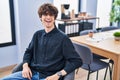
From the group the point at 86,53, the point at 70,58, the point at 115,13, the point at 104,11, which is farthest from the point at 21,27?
the point at 115,13

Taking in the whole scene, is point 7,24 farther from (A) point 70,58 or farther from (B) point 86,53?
(A) point 70,58

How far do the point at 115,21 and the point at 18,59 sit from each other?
2791mm

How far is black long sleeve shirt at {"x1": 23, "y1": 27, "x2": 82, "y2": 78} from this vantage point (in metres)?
1.68

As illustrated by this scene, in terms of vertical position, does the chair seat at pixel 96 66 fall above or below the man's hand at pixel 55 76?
below

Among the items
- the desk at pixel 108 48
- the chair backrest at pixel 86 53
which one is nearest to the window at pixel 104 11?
the desk at pixel 108 48

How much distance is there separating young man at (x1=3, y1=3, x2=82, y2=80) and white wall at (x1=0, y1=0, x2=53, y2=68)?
4.56 feet

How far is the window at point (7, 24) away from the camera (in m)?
3.10

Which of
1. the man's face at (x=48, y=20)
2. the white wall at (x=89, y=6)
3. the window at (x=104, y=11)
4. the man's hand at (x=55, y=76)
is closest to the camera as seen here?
the man's hand at (x=55, y=76)

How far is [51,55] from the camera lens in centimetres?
174

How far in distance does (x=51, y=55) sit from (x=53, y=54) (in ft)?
0.08

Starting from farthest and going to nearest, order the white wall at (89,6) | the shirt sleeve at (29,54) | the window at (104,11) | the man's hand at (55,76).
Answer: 1. the window at (104,11)
2. the white wall at (89,6)
3. the shirt sleeve at (29,54)
4. the man's hand at (55,76)

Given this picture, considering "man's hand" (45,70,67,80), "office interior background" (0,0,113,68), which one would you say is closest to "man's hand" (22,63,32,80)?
"man's hand" (45,70,67,80)

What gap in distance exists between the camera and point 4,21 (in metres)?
3.15

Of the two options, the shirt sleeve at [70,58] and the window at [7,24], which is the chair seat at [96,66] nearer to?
the shirt sleeve at [70,58]
